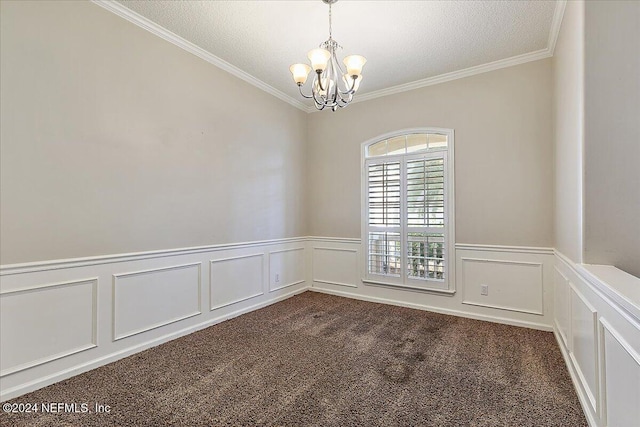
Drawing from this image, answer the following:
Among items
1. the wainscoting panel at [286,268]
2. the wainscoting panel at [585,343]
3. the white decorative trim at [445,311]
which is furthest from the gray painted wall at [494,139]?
the wainscoting panel at [585,343]

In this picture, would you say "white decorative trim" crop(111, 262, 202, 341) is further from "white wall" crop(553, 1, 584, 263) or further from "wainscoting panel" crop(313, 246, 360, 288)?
"white wall" crop(553, 1, 584, 263)

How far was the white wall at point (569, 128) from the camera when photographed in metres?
2.02

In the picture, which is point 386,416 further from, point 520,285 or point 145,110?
point 145,110

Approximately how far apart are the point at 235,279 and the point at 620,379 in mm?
3257

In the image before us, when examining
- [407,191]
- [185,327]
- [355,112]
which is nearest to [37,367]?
[185,327]

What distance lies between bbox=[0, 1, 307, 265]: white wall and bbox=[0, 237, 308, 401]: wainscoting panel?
0.13m

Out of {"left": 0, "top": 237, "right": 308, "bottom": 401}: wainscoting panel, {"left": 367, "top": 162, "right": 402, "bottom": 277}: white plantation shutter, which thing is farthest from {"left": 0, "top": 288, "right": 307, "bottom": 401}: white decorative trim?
{"left": 367, "top": 162, "right": 402, "bottom": 277}: white plantation shutter

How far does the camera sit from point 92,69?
2.42m

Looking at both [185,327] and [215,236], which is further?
[215,236]

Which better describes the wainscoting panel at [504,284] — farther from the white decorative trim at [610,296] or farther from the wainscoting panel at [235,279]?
the wainscoting panel at [235,279]

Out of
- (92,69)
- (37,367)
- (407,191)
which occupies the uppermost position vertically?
(92,69)

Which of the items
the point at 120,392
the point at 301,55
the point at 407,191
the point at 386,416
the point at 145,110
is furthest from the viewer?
the point at 407,191

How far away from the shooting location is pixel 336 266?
4629 mm

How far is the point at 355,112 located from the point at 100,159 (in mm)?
3162
